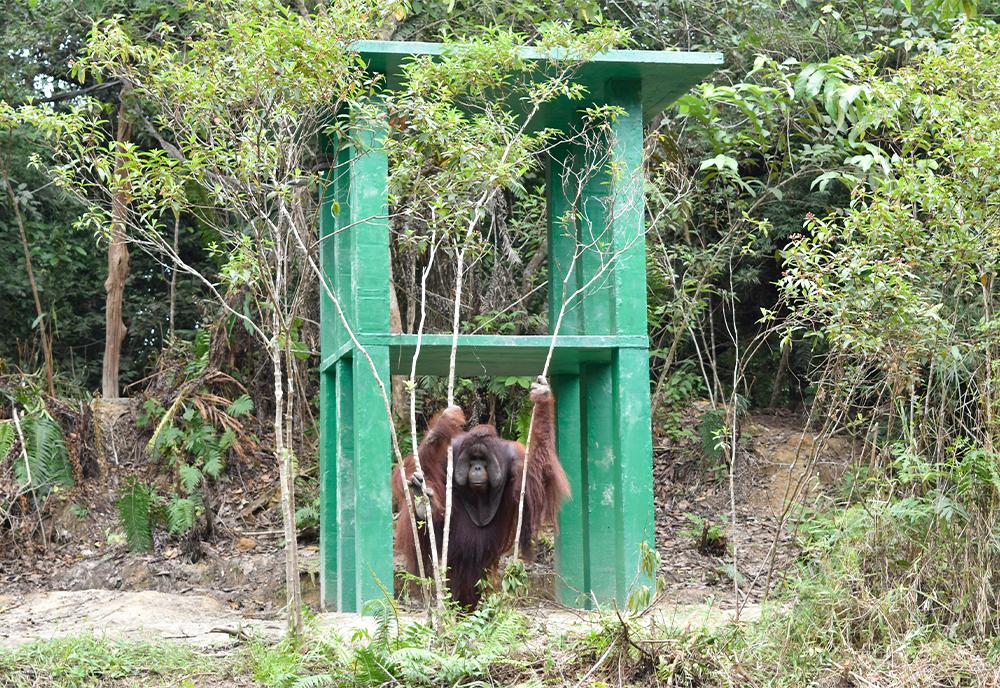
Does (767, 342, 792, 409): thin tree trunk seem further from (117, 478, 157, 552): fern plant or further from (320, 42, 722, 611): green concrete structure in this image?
(117, 478, 157, 552): fern plant

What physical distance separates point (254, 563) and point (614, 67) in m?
4.64

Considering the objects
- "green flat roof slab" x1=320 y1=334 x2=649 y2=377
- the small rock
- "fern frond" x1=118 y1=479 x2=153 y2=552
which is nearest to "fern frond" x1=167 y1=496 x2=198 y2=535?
"fern frond" x1=118 y1=479 x2=153 y2=552

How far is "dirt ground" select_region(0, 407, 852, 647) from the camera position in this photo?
21.9 ft

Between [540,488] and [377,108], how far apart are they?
239cm

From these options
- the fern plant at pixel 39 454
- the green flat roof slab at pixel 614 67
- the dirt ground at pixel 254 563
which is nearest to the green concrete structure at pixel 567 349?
the green flat roof slab at pixel 614 67

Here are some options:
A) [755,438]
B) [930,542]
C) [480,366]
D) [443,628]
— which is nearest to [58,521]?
[480,366]

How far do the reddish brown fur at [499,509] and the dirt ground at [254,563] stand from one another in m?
0.51

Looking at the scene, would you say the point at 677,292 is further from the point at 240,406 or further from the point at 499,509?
the point at 240,406

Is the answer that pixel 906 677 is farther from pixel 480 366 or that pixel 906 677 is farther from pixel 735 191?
pixel 735 191

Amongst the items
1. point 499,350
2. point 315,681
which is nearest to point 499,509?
point 499,350

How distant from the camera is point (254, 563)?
886 cm

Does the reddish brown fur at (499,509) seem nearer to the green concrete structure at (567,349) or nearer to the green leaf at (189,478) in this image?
the green concrete structure at (567,349)

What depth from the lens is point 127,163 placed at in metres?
5.58

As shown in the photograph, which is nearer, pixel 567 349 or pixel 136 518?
pixel 567 349
